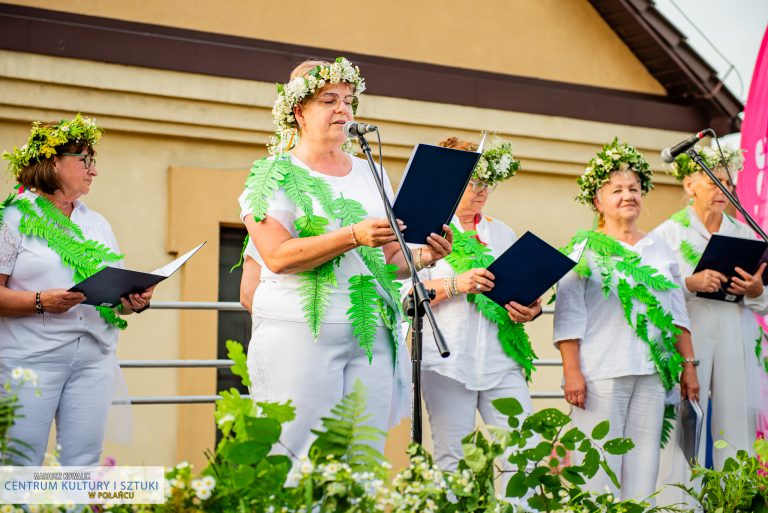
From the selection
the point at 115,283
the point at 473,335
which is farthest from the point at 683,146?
the point at 115,283

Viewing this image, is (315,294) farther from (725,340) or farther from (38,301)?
(725,340)

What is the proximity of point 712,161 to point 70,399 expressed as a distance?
3.43m

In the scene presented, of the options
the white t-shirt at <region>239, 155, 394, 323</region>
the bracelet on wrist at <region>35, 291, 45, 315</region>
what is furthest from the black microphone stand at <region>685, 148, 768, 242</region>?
the bracelet on wrist at <region>35, 291, 45, 315</region>

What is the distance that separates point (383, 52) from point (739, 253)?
10.9 feet

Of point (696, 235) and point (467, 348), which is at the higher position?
point (696, 235)

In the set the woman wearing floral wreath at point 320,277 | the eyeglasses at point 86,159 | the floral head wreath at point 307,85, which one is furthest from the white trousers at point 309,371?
the eyeglasses at point 86,159

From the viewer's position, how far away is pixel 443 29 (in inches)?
300

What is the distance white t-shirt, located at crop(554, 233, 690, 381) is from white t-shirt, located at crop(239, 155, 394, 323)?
1.53m

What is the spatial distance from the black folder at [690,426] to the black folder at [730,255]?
0.63 m

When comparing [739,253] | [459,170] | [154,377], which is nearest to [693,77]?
[739,253]

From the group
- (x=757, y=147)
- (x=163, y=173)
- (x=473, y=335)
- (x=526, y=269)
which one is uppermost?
(x=163, y=173)

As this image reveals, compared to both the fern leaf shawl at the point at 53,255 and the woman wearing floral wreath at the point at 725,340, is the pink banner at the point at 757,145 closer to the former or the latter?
the woman wearing floral wreath at the point at 725,340

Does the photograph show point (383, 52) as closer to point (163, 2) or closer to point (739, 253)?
point (163, 2)

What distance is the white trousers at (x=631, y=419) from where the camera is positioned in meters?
4.59
